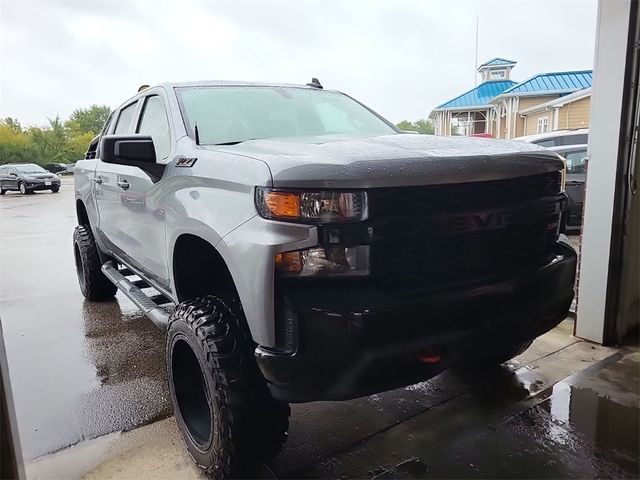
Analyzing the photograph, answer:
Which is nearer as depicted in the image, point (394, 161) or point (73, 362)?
point (394, 161)

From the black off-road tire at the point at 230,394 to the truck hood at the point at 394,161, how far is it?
714mm

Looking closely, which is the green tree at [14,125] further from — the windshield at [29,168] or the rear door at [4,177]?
the rear door at [4,177]

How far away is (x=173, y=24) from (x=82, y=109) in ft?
171

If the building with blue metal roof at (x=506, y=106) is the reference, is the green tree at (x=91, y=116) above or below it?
above

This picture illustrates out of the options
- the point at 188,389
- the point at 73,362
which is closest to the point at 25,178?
→ the point at 73,362

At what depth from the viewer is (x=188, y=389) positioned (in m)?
2.59

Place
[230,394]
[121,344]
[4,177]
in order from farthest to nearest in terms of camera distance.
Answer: [4,177] → [121,344] → [230,394]

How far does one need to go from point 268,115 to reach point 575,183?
6.81 meters

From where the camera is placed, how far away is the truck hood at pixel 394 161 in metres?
1.81

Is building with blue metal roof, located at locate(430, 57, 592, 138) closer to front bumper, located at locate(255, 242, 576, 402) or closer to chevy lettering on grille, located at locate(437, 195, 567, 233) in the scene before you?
chevy lettering on grille, located at locate(437, 195, 567, 233)

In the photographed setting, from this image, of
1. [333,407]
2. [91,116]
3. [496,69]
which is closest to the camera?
[333,407]

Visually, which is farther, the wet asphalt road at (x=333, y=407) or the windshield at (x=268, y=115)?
the windshield at (x=268, y=115)

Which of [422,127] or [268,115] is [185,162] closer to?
[268,115]

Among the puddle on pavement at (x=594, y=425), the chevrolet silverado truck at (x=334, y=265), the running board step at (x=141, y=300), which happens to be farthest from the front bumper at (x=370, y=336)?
the running board step at (x=141, y=300)
